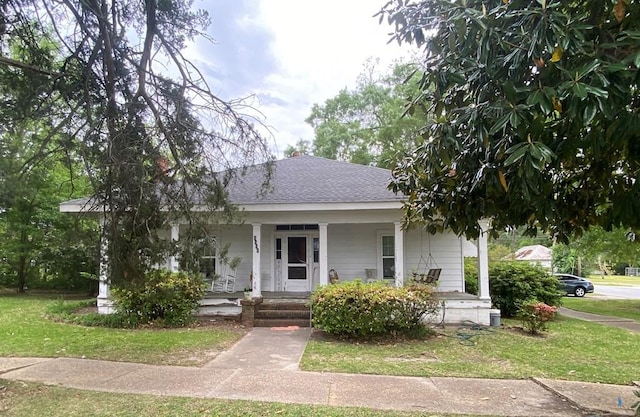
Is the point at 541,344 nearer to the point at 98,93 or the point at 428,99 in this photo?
the point at 428,99

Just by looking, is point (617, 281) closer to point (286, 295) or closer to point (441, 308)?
point (441, 308)

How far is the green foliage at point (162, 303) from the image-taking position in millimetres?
10148

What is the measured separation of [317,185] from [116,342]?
6.83m

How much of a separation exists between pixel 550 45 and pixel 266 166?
5263 mm

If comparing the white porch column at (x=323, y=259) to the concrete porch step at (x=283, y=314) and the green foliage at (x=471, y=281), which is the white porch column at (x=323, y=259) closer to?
the concrete porch step at (x=283, y=314)

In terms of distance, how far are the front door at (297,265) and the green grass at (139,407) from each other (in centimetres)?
838

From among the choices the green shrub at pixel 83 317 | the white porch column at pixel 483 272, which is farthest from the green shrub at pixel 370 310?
the green shrub at pixel 83 317

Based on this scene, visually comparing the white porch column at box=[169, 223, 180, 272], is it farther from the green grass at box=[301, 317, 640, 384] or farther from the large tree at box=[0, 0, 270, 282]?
the green grass at box=[301, 317, 640, 384]

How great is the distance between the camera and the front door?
44.2ft

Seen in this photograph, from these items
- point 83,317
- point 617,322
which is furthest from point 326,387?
point 617,322

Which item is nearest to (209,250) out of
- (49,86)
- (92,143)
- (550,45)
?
(92,143)

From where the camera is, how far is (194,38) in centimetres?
671

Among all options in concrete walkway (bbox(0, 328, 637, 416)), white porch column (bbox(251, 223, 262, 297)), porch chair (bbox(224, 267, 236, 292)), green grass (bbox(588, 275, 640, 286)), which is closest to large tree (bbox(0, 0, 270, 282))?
concrete walkway (bbox(0, 328, 637, 416))

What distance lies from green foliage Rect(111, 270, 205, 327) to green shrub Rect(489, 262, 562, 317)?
8711mm
